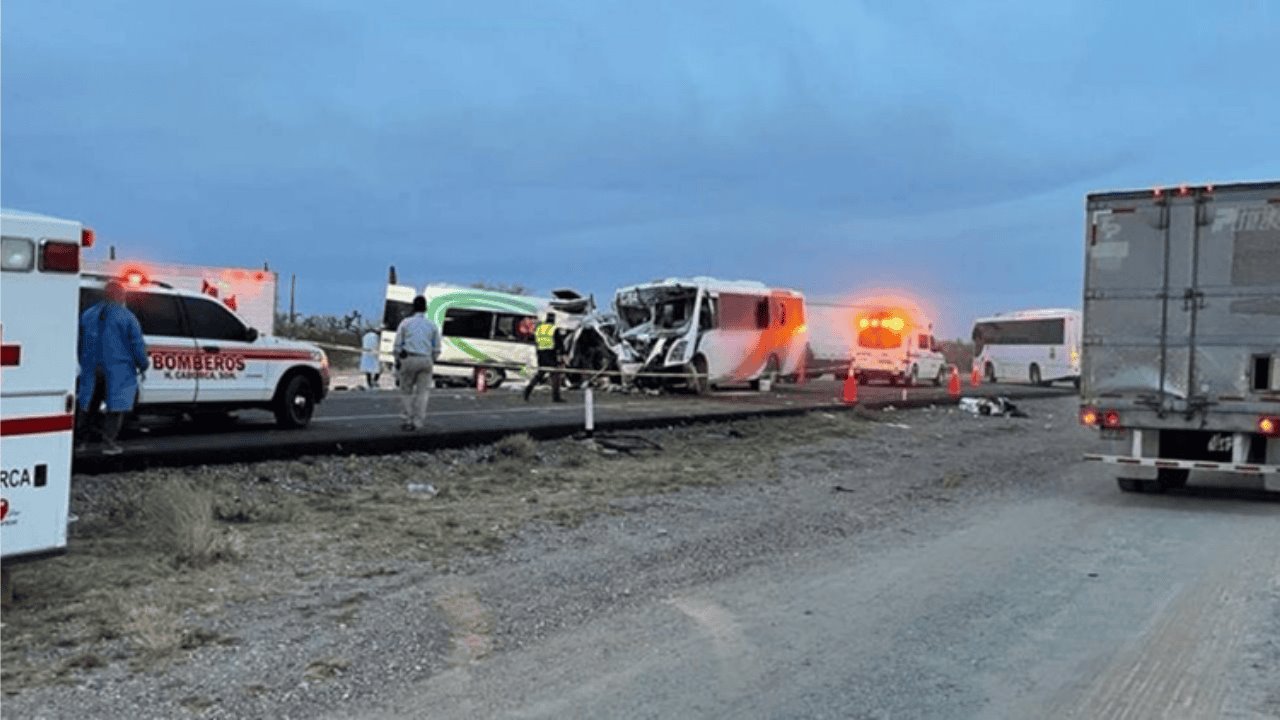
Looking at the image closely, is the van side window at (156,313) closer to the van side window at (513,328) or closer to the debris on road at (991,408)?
the van side window at (513,328)

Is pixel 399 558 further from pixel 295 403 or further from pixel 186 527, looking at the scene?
pixel 295 403

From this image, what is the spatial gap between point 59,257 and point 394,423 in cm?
995

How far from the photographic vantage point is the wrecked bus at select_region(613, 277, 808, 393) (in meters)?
26.0

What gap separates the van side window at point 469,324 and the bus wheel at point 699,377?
6.55 m

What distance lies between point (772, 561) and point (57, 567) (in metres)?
5.17

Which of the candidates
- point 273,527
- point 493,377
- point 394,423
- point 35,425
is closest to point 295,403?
point 394,423

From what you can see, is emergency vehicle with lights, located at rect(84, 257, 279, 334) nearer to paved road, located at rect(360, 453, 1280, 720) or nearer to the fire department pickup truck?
the fire department pickup truck

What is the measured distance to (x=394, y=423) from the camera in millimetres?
16031

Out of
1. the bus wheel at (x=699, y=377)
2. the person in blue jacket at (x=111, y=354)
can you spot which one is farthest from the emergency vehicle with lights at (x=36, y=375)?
the bus wheel at (x=699, y=377)

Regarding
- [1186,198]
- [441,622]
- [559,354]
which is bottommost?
[441,622]

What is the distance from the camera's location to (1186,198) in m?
12.4

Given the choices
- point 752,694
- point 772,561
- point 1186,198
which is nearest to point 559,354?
point 1186,198

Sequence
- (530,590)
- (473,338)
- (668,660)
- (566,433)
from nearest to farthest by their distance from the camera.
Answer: (668,660), (530,590), (566,433), (473,338)

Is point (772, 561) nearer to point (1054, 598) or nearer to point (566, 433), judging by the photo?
point (1054, 598)
